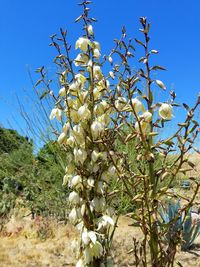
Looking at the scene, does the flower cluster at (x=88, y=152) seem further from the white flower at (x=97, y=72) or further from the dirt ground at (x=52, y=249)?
the dirt ground at (x=52, y=249)

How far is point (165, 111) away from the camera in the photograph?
168 centimetres

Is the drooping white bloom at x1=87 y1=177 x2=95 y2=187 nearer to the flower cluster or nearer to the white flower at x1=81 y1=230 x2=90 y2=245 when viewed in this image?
the flower cluster

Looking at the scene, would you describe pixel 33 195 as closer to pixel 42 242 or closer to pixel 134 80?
pixel 42 242

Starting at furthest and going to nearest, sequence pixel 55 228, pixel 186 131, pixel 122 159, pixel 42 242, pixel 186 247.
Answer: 1. pixel 55 228
2. pixel 42 242
3. pixel 186 247
4. pixel 122 159
5. pixel 186 131

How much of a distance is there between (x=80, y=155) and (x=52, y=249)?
2.73 m

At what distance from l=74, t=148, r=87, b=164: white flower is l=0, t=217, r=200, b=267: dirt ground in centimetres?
222

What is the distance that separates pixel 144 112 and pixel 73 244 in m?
0.84

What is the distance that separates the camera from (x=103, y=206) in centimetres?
204

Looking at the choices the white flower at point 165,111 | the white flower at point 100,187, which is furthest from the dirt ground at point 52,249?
the white flower at point 165,111

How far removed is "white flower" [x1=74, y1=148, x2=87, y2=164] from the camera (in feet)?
6.46

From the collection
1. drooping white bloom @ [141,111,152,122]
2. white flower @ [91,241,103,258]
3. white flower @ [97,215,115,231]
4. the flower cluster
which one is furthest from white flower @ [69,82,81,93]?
white flower @ [91,241,103,258]

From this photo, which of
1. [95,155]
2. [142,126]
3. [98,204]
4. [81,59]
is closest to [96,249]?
[98,204]

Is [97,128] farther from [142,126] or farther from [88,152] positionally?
[142,126]

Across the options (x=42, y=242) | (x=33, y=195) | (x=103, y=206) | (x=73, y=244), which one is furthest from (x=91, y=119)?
(x=33, y=195)
